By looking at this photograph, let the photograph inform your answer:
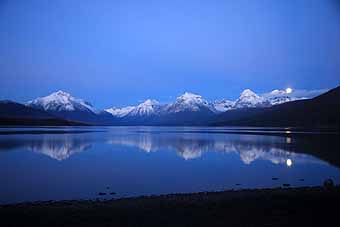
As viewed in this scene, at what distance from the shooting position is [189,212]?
1427cm

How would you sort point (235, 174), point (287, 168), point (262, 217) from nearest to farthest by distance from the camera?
point (262, 217) < point (235, 174) < point (287, 168)

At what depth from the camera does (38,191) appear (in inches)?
812

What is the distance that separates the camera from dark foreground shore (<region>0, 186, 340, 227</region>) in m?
12.9

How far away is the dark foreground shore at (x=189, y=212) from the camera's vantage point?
1287 centimetres

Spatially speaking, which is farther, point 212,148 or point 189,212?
point 212,148

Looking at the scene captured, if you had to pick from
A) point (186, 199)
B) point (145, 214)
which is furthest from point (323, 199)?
point (145, 214)

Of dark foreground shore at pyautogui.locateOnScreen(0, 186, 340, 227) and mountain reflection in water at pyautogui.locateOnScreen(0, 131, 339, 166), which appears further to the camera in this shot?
mountain reflection in water at pyautogui.locateOnScreen(0, 131, 339, 166)

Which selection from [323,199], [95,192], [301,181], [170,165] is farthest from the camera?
[170,165]

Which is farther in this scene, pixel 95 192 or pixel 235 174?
pixel 235 174

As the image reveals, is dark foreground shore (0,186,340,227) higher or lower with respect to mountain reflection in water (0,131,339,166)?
lower

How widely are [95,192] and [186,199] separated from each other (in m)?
6.56

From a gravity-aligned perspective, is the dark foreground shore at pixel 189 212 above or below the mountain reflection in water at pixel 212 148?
below

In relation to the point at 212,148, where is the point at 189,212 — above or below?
below

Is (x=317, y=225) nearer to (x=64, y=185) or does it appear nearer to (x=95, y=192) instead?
(x=95, y=192)
